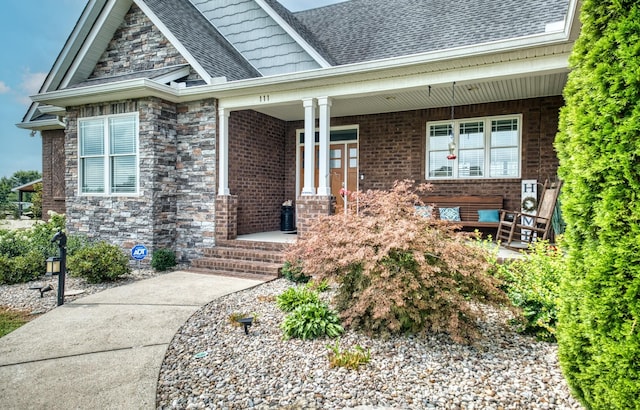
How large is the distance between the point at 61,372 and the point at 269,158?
271 inches

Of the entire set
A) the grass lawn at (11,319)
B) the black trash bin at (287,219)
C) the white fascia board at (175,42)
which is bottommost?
the grass lawn at (11,319)

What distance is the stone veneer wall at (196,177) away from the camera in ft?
25.5

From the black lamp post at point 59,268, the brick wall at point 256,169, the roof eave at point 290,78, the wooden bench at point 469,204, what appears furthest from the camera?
the brick wall at point 256,169

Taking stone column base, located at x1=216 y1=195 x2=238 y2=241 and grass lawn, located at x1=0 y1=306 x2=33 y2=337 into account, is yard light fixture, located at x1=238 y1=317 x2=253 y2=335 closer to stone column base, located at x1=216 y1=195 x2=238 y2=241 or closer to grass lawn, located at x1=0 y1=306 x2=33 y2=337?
grass lawn, located at x1=0 y1=306 x2=33 y2=337

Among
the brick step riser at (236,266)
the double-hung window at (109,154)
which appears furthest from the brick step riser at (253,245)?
the double-hung window at (109,154)

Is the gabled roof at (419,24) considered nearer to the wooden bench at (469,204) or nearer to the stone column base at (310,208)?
the wooden bench at (469,204)

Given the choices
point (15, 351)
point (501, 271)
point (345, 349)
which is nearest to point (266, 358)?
point (345, 349)

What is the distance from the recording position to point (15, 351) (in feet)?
11.6

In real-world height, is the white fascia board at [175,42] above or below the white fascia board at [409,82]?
above

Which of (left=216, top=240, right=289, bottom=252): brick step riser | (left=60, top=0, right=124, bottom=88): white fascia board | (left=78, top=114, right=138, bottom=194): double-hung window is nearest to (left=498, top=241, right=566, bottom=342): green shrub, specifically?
(left=216, top=240, right=289, bottom=252): brick step riser

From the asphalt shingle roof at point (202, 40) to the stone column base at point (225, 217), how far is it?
2.54 metres

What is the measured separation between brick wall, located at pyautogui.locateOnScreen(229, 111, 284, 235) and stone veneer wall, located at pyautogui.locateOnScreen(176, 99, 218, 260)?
1.63ft

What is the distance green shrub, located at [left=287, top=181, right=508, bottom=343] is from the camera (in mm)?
3412

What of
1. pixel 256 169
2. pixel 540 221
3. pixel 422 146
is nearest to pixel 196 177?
pixel 256 169
